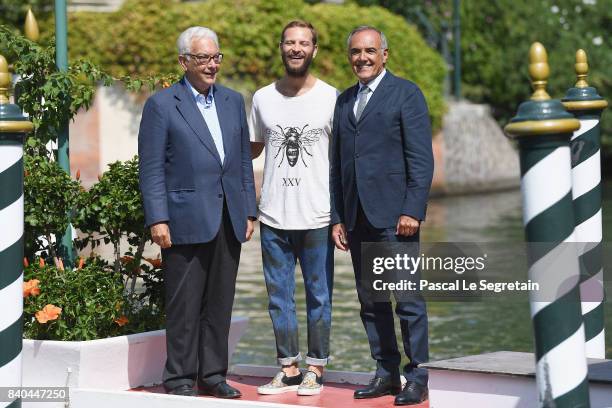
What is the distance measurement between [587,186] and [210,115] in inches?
76.1

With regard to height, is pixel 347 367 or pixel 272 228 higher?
pixel 272 228

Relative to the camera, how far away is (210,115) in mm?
6758

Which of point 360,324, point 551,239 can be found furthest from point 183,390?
point 360,324

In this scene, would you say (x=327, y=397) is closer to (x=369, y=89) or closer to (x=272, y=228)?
(x=272, y=228)

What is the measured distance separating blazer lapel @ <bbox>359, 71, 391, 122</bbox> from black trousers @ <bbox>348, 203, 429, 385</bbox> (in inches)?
17.3

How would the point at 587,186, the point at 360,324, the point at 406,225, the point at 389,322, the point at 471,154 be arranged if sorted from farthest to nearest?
the point at 471,154, the point at 360,324, the point at 587,186, the point at 389,322, the point at 406,225

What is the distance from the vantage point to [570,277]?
4781mm

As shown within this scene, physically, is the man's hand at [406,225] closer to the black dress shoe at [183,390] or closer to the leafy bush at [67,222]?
the black dress shoe at [183,390]

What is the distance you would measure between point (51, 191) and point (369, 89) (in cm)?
188

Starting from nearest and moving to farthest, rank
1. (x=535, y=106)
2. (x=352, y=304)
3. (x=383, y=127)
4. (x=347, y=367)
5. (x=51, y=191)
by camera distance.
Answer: (x=535, y=106) < (x=383, y=127) < (x=51, y=191) < (x=347, y=367) < (x=352, y=304)

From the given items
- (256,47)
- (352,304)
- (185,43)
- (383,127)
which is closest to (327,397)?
(383,127)

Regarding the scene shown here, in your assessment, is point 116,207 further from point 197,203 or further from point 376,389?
point 376,389

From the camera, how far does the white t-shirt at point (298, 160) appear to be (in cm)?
672

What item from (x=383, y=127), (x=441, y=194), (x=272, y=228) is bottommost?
(x=441, y=194)
